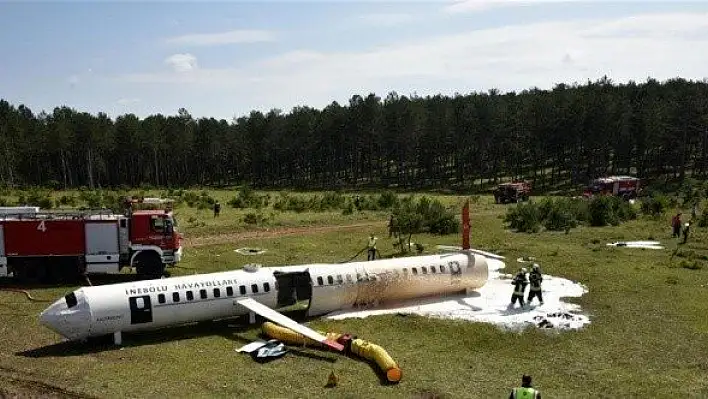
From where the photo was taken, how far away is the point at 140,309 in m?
23.0

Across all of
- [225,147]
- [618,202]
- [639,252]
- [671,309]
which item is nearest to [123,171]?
[225,147]

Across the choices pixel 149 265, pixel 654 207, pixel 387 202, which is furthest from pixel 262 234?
pixel 654 207

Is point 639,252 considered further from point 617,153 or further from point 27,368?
point 617,153

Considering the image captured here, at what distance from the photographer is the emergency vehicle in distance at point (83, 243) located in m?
31.8

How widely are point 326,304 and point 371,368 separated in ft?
21.7

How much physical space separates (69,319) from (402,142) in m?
89.2

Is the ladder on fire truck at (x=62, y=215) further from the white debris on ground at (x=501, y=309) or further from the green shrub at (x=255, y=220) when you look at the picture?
the green shrub at (x=255, y=220)

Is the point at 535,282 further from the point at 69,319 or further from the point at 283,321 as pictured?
the point at 69,319

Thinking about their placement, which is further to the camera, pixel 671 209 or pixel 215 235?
pixel 671 209

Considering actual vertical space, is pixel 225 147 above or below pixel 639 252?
above

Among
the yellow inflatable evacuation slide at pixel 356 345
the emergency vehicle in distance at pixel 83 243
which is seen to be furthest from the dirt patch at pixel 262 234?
the yellow inflatable evacuation slide at pixel 356 345

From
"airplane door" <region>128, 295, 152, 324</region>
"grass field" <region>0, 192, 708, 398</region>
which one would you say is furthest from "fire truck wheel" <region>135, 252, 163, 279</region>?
"airplane door" <region>128, 295, 152, 324</region>

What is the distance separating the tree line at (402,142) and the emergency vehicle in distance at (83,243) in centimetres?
7400

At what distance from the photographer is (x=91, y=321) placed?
72.5 ft
